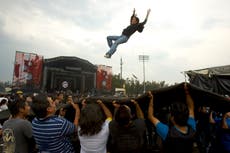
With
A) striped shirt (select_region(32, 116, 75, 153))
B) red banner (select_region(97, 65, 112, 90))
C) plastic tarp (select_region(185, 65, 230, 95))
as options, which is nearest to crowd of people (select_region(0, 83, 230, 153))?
striped shirt (select_region(32, 116, 75, 153))

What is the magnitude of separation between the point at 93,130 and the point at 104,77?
111 ft

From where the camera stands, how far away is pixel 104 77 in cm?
3684

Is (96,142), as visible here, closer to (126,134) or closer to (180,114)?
(126,134)

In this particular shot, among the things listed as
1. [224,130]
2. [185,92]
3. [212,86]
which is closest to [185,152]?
[185,92]

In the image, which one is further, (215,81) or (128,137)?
(215,81)

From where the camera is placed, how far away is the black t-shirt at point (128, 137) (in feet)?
9.96

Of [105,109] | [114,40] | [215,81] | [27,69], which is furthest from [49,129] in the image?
[27,69]

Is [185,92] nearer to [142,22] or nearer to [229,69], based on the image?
[142,22]

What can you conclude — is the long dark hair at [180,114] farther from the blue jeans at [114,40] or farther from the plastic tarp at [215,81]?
the blue jeans at [114,40]

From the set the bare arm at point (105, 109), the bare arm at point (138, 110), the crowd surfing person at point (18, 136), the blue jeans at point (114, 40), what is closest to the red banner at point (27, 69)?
the blue jeans at point (114, 40)

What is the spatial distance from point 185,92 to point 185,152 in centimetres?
82

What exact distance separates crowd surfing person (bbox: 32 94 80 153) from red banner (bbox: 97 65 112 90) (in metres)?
32.9

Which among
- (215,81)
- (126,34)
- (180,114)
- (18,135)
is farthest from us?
(126,34)

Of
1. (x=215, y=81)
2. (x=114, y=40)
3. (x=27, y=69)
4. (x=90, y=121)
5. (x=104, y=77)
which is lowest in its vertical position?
(x=90, y=121)
